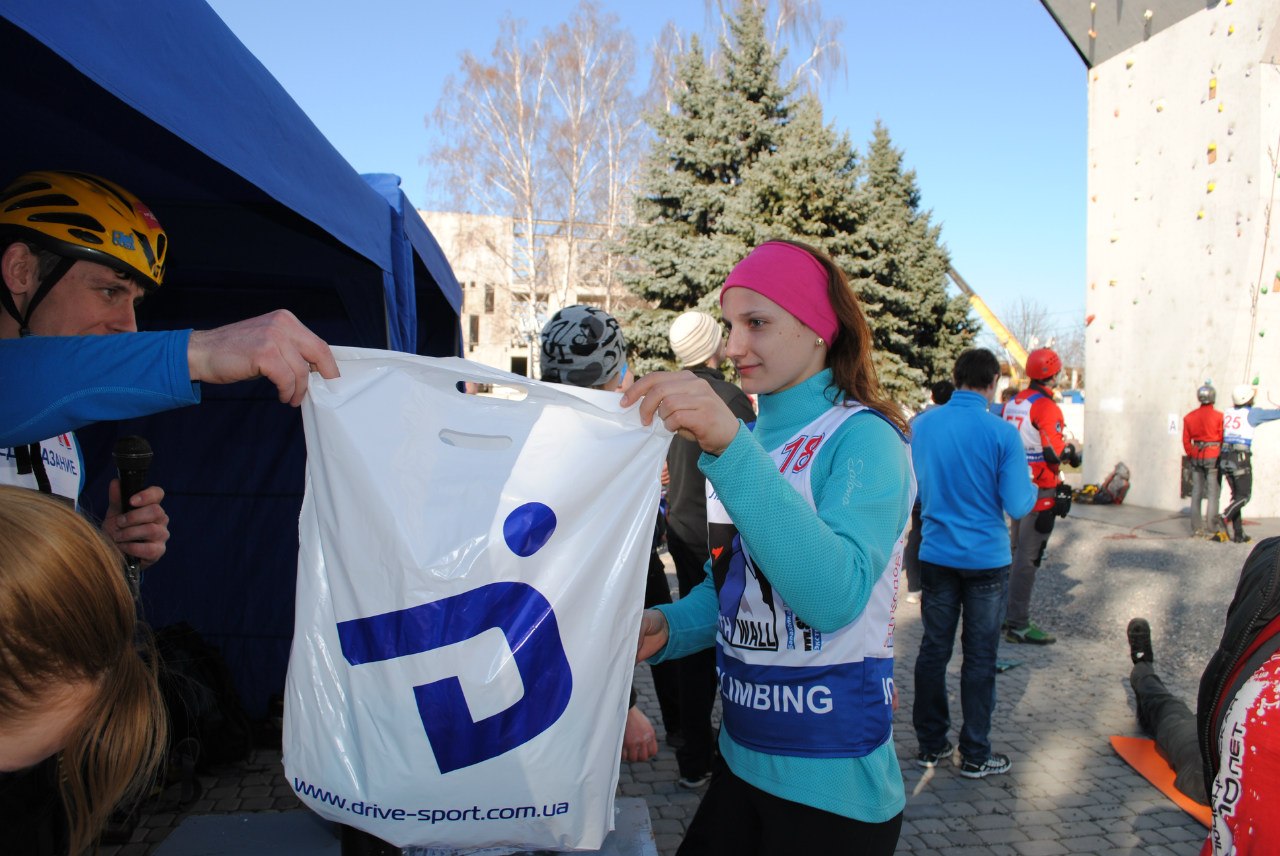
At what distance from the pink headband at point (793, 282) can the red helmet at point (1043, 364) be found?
5287 millimetres

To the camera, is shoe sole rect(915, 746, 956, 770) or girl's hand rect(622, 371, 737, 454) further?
shoe sole rect(915, 746, 956, 770)

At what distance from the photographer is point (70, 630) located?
1021 millimetres

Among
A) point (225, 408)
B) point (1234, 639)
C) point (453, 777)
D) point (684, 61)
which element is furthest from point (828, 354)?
point (684, 61)

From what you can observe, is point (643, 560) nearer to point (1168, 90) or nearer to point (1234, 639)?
point (1234, 639)

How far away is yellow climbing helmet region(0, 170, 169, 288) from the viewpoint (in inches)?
67.9

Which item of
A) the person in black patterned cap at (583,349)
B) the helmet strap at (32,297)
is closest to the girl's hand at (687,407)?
the helmet strap at (32,297)

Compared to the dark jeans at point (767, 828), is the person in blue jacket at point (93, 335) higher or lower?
higher

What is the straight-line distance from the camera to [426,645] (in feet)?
5.00

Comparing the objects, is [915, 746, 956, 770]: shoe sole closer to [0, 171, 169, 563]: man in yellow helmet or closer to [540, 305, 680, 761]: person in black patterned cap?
[540, 305, 680, 761]: person in black patterned cap

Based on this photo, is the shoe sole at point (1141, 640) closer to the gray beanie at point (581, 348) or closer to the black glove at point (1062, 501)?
the black glove at point (1062, 501)

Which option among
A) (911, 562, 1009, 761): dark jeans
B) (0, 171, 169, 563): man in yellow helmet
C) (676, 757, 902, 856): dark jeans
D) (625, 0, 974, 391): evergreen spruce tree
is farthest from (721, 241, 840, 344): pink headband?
(625, 0, 974, 391): evergreen spruce tree

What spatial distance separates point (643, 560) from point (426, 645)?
1.45 feet

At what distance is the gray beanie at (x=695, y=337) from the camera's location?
175 inches

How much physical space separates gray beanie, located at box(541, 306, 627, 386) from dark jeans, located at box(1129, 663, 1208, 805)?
292cm
